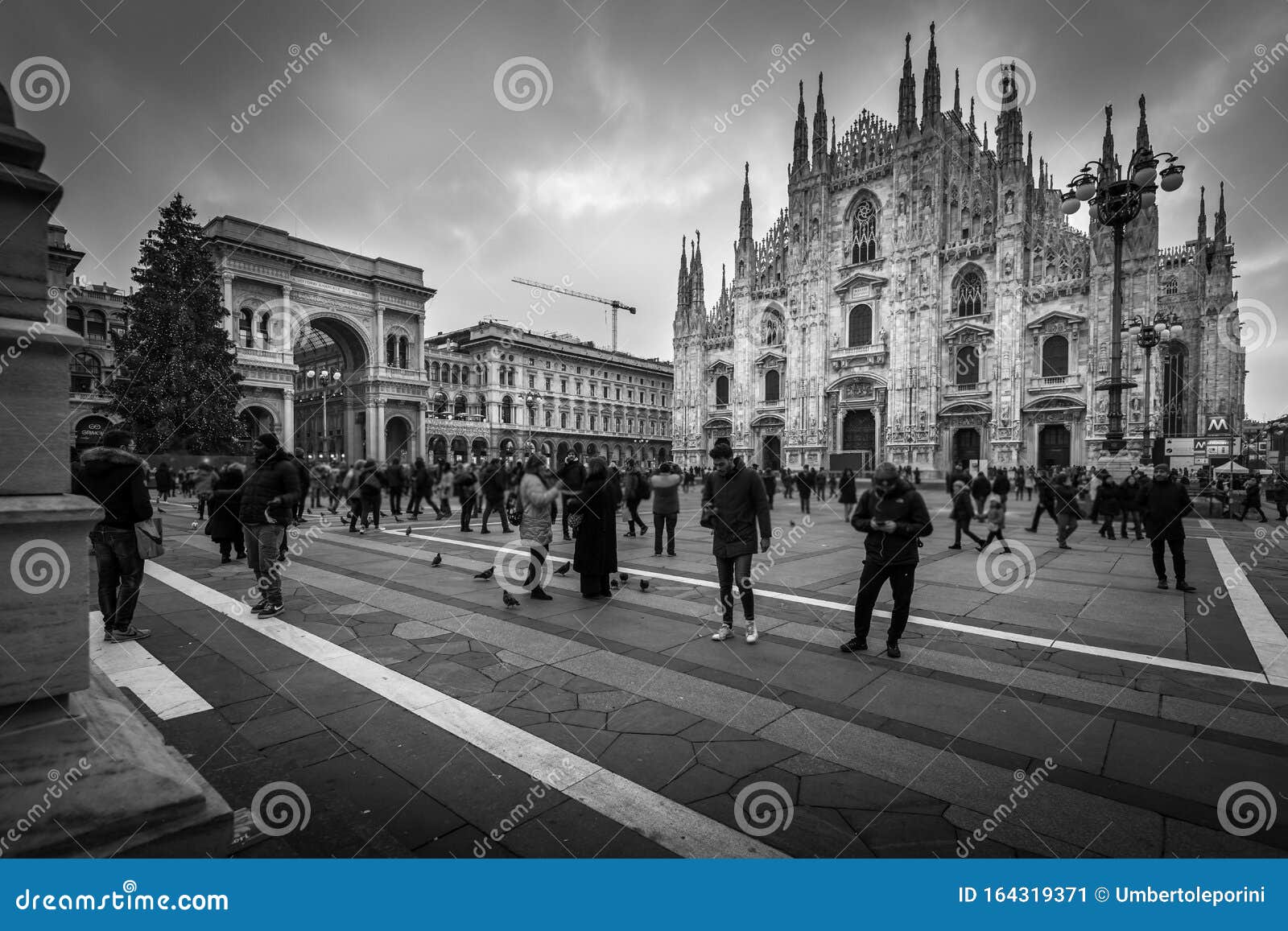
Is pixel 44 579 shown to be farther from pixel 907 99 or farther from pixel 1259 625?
pixel 907 99

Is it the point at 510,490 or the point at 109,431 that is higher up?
the point at 109,431

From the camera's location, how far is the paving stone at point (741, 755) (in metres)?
2.98

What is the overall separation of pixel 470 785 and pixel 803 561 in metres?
7.47

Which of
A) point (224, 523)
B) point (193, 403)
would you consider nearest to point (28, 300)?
point (224, 523)

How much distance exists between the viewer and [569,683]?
410cm

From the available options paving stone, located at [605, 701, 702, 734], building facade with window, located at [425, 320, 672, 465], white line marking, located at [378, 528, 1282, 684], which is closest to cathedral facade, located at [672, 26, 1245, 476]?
building facade with window, located at [425, 320, 672, 465]

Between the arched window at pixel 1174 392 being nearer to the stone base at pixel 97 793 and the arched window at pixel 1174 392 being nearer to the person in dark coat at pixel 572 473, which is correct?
the person in dark coat at pixel 572 473

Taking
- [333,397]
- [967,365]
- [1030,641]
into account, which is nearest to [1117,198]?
[1030,641]

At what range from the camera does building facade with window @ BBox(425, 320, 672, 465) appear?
55.3 meters

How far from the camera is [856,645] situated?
4918mm

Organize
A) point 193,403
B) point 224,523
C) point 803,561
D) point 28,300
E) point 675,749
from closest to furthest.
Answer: point 28,300
point 675,749
point 224,523
point 803,561
point 193,403

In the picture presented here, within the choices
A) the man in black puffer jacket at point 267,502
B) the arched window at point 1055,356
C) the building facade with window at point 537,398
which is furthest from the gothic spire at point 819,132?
the man in black puffer jacket at point 267,502

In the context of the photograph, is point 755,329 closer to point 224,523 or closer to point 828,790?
point 224,523

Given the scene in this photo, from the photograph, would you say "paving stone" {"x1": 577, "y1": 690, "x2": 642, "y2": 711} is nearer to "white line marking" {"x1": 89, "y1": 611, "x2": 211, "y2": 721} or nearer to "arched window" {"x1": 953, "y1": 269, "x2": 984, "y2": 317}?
"white line marking" {"x1": 89, "y1": 611, "x2": 211, "y2": 721}
